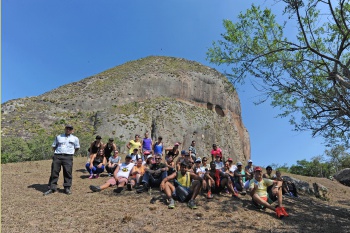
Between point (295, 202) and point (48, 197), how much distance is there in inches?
340

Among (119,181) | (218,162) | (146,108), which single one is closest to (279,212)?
(218,162)

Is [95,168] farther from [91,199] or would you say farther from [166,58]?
[166,58]

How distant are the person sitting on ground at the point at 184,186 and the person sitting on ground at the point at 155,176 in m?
0.55

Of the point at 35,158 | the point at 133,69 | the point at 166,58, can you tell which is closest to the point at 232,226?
the point at 35,158

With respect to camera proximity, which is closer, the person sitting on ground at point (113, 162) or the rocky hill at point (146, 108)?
the person sitting on ground at point (113, 162)

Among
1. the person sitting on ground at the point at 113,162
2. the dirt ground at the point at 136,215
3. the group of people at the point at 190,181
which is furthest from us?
the person sitting on ground at the point at 113,162

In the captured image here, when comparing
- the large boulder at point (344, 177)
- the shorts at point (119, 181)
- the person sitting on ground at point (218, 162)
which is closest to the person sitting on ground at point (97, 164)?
the shorts at point (119, 181)

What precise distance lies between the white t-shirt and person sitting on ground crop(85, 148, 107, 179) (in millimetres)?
1754

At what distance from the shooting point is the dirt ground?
23.9ft

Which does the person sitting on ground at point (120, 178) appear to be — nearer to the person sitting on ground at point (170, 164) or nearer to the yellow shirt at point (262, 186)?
the person sitting on ground at point (170, 164)

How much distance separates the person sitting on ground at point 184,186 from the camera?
29.6ft

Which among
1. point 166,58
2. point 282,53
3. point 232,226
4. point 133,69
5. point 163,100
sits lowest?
point 232,226

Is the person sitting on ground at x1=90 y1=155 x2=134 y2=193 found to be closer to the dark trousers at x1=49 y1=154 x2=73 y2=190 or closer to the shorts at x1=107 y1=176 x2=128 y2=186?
the shorts at x1=107 y1=176 x2=128 y2=186

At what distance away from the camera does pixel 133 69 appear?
52.8 meters
